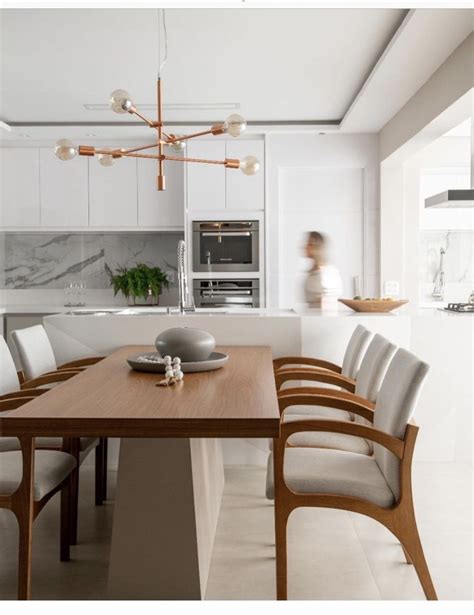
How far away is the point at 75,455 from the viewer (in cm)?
273

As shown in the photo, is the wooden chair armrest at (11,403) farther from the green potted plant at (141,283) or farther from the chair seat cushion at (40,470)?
the green potted plant at (141,283)

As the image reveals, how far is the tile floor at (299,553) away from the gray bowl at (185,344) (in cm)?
80

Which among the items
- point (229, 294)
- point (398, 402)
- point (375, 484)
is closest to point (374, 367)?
point (398, 402)

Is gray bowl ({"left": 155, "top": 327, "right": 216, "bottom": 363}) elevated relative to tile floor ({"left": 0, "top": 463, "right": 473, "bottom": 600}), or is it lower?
elevated

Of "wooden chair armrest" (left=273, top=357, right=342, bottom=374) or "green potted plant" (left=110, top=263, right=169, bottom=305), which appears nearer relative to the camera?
"wooden chair armrest" (left=273, top=357, right=342, bottom=374)

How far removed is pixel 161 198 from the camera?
6375 mm

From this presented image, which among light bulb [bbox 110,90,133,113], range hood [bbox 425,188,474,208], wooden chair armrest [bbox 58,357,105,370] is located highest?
light bulb [bbox 110,90,133,113]

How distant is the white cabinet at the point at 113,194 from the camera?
635 cm

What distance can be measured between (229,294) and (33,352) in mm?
3053

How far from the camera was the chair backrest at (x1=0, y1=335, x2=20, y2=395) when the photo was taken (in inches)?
120

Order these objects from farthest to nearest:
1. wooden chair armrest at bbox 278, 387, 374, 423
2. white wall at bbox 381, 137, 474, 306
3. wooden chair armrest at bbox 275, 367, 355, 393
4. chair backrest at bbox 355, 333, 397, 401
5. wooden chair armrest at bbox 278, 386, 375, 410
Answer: white wall at bbox 381, 137, 474, 306 → wooden chair armrest at bbox 275, 367, 355, 393 → chair backrest at bbox 355, 333, 397, 401 → wooden chair armrest at bbox 278, 386, 375, 410 → wooden chair armrest at bbox 278, 387, 374, 423

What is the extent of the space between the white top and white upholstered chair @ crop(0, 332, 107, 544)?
126 inches

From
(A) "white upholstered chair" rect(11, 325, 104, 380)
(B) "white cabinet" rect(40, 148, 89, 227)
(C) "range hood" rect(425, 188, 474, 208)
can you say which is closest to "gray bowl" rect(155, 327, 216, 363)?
(A) "white upholstered chair" rect(11, 325, 104, 380)

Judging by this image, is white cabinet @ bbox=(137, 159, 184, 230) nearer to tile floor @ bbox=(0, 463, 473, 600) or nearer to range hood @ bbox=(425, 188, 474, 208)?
range hood @ bbox=(425, 188, 474, 208)
